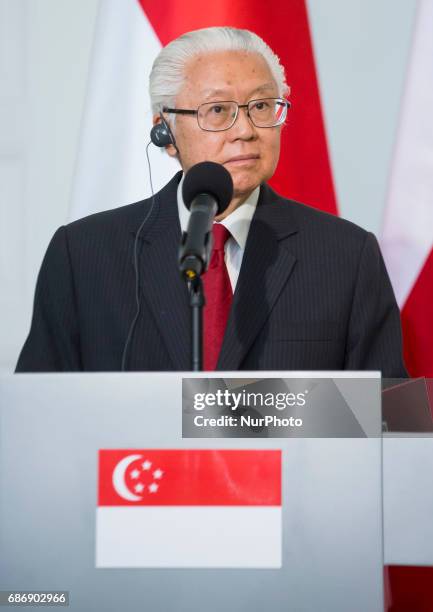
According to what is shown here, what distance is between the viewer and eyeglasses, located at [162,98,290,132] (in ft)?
5.98

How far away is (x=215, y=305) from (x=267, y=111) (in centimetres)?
42

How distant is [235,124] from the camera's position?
1.81 m

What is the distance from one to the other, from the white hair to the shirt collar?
0.68ft

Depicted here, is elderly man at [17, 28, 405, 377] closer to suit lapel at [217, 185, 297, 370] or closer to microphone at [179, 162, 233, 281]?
suit lapel at [217, 185, 297, 370]

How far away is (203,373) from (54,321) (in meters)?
0.83

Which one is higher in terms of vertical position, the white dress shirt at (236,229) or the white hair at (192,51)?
the white hair at (192,51)

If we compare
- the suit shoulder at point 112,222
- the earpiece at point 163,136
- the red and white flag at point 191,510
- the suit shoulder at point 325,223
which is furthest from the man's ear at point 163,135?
the red and white flag at point 191,510

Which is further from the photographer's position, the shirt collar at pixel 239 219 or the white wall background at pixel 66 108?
the white wall background at pixel 66 108

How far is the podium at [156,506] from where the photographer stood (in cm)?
101

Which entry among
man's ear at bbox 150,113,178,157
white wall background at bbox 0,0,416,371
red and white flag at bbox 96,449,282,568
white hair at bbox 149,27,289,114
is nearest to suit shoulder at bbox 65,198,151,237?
man's ear at bbox 150,113,178,157

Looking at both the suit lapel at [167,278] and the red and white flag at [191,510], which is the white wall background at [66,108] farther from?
the red and white flag at [191,510]

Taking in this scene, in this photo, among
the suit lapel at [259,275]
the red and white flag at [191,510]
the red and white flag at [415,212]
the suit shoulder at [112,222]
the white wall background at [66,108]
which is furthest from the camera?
the white wall background at [66,108]

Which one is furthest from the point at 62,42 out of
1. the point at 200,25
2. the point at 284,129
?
the point at 284,129

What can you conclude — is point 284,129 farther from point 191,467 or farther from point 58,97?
point 191,467
